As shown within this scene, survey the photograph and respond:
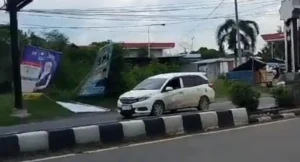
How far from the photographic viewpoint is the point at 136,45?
3110 inches

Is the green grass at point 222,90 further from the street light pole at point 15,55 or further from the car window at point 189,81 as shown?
the street light pole at point 15,55

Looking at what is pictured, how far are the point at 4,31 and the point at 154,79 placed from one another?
25.4 metres

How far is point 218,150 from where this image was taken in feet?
36.9

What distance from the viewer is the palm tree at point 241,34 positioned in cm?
6344

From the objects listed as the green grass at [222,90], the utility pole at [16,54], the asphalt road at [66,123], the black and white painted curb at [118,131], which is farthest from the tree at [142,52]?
the black and white painted curb at [118,131]

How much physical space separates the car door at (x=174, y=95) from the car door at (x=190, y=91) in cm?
26

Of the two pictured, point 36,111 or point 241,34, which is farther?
point 241,34

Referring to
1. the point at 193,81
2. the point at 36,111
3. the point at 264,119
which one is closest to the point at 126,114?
the point at 193,81

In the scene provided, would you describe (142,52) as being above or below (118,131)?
above

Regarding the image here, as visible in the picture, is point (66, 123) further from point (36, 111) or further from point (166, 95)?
point (36, 111)

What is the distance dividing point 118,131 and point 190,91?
11.4m

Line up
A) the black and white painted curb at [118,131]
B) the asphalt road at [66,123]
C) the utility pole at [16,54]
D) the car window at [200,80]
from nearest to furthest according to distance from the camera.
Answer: the black and white painted curb at [118,131] < the asphalt road at [66,123] < the car window at [200,80] < the utility pole at [16,54]

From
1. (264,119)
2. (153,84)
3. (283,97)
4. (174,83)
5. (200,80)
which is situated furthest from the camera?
(200,80)

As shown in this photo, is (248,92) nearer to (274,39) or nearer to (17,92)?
(17,92)
